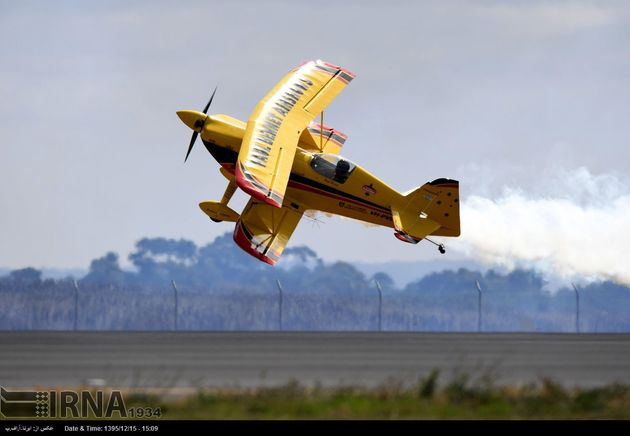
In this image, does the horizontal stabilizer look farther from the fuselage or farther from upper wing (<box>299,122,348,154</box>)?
upper wing (<box>299,122,348,154</box>)

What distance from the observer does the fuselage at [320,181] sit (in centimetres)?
4619

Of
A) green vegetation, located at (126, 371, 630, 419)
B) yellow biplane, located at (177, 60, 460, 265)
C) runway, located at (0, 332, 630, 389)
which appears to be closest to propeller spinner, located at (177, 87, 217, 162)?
yellow biplane, located at (177, 60, 460, 265)

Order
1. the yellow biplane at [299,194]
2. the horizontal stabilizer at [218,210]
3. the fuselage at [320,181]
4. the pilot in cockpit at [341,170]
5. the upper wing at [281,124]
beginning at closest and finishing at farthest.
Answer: the upper wing at [281,124]
the yellow biplane at [299,194]
the pilot in cockpit at [341,170]
the fuselage at [320,181]
the horizontal stabilizer at [218,210]

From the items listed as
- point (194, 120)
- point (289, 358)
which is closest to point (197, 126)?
point (194, 120)

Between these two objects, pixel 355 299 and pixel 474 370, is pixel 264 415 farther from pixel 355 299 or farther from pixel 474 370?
pixel 355 299

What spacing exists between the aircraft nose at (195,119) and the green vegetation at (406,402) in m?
17.7

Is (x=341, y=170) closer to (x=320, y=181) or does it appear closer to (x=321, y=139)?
(x=320, y=181)

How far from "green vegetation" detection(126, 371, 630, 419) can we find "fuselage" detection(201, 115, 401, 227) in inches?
609

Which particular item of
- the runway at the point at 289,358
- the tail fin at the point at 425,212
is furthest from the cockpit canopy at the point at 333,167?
the runway at the point at 289,358

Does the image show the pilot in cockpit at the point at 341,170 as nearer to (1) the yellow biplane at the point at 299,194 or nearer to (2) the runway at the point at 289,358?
(1) the yellow biplane at the point at 299,194

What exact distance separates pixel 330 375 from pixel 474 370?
419cm

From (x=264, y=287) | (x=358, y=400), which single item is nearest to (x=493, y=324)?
(x=264, y=287)

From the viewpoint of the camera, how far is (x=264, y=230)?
4550 cm

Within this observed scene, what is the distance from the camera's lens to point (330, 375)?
34.7 meters
